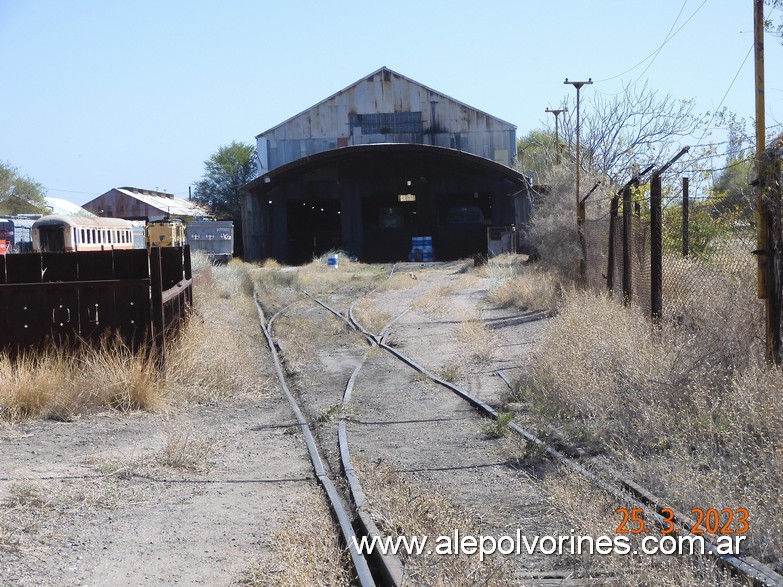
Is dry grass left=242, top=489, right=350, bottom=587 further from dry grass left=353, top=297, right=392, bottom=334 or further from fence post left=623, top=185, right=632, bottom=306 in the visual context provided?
dry grass left=353, top=297, right=392, bottom=334

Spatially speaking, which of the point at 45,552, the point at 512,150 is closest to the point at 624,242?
the point at 45,552

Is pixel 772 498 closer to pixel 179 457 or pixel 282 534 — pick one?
pixel 282 534

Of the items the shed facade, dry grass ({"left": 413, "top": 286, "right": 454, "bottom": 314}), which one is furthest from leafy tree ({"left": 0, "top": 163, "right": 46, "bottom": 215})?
dry grass ({"left": 413, "top": 286, "right": 454, "bottom": 314})

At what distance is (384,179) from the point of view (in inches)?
2066

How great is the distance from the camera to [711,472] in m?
5.98

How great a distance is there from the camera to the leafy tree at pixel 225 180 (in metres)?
88.6

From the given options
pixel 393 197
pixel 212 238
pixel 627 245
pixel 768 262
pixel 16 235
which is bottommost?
pixel 768 262

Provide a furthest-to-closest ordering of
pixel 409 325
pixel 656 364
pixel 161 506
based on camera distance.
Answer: pixel 409 325, pixel 656 364, pixel 161 506

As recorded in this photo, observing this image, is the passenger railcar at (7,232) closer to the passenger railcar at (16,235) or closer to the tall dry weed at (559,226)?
the passenger railcar at (16,235)

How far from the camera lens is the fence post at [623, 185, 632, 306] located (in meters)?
12.3

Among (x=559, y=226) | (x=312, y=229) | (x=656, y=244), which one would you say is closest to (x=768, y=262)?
(x=656, y=244)

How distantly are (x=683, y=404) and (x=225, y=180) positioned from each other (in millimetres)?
87030

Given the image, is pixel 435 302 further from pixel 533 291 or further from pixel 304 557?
pixel 304 557

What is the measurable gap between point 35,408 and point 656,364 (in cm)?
684
